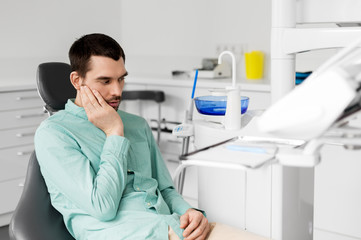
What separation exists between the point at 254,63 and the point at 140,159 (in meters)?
2.13

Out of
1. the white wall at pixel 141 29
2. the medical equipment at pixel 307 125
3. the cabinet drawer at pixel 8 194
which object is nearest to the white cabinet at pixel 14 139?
the cabinet drawer at pixel 8 194

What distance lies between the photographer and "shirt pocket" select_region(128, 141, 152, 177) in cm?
175

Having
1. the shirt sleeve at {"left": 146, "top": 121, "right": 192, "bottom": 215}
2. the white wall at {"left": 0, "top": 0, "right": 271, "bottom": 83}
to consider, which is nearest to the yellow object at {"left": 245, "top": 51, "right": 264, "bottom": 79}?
the white wall at {"left": 0, "top": 0, "right": 271, "bottom": 83}

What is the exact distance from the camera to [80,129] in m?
1.67

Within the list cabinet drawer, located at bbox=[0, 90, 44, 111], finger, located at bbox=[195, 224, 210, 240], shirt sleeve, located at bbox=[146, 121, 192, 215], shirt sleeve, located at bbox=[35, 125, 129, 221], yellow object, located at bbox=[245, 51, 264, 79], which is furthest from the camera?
yellow object, located at bbox=[245, 51, 264, 79]

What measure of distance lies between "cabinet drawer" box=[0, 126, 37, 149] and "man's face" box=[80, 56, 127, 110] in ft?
6.08

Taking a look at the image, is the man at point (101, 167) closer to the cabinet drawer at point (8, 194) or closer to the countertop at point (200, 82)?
the countertop at point (200, 82)

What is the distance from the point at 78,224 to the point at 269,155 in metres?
0.79

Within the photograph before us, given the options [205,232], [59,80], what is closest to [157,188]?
[205,232]

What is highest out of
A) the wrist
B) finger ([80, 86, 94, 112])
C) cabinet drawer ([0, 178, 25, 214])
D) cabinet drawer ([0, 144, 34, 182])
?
finger ([80, 86, 94, 112])

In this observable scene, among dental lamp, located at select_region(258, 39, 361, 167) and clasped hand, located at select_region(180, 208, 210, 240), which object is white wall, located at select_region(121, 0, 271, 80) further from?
dental lamp, located at select_region(258, 39, 361, 167)

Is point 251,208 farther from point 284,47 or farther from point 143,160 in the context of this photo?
point 284,47

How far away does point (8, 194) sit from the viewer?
338cm

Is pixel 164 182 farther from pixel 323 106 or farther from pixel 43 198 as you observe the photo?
pixel 323 106
